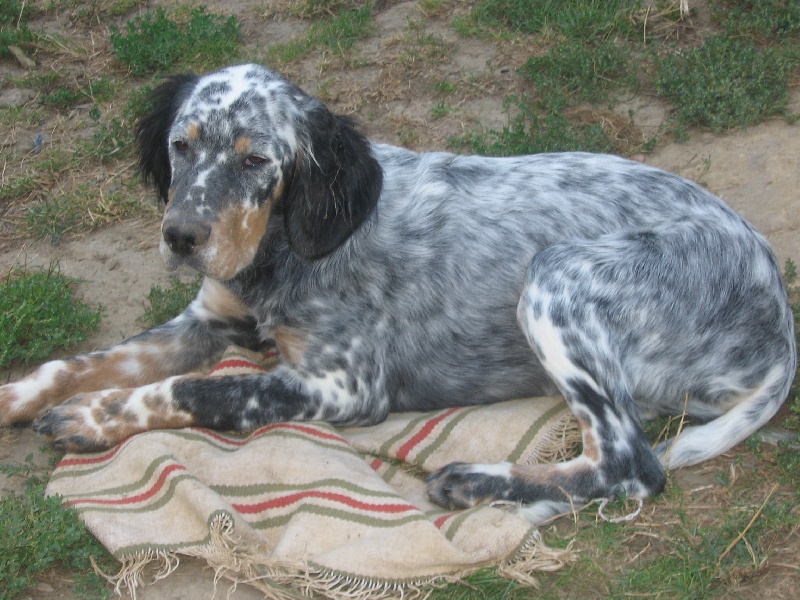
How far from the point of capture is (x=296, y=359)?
3975mm

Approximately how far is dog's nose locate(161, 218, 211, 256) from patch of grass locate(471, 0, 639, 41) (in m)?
3.62

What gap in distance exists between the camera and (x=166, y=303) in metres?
4.84

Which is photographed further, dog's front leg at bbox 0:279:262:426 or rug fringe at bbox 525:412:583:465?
dog's front leg at bbox 0:279:262:426

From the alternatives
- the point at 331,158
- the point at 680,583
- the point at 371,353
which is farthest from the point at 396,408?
the point at 680,583

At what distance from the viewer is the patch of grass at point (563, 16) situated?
247 inches

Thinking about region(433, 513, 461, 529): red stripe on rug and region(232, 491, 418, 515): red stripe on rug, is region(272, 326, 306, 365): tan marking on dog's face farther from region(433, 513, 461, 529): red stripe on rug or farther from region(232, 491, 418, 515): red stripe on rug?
region(433, 513, 461, 529): red stripe on rug

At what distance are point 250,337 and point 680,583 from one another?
2.17 metres

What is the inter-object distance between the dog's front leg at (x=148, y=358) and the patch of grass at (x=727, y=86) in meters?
3.00

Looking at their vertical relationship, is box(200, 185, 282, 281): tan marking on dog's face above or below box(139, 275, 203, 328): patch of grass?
above

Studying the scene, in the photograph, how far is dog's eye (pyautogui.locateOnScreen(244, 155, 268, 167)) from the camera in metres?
3.69

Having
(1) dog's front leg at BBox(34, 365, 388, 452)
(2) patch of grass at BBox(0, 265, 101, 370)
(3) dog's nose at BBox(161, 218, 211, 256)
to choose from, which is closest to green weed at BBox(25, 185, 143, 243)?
(2) patch of grass at BBox(0, 265, 101, 370)

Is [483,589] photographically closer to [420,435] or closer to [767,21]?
[420,435]

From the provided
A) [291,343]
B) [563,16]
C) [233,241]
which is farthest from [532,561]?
[563,16]

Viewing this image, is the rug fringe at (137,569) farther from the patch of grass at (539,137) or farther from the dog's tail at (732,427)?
the patch of grass at (539,137)
